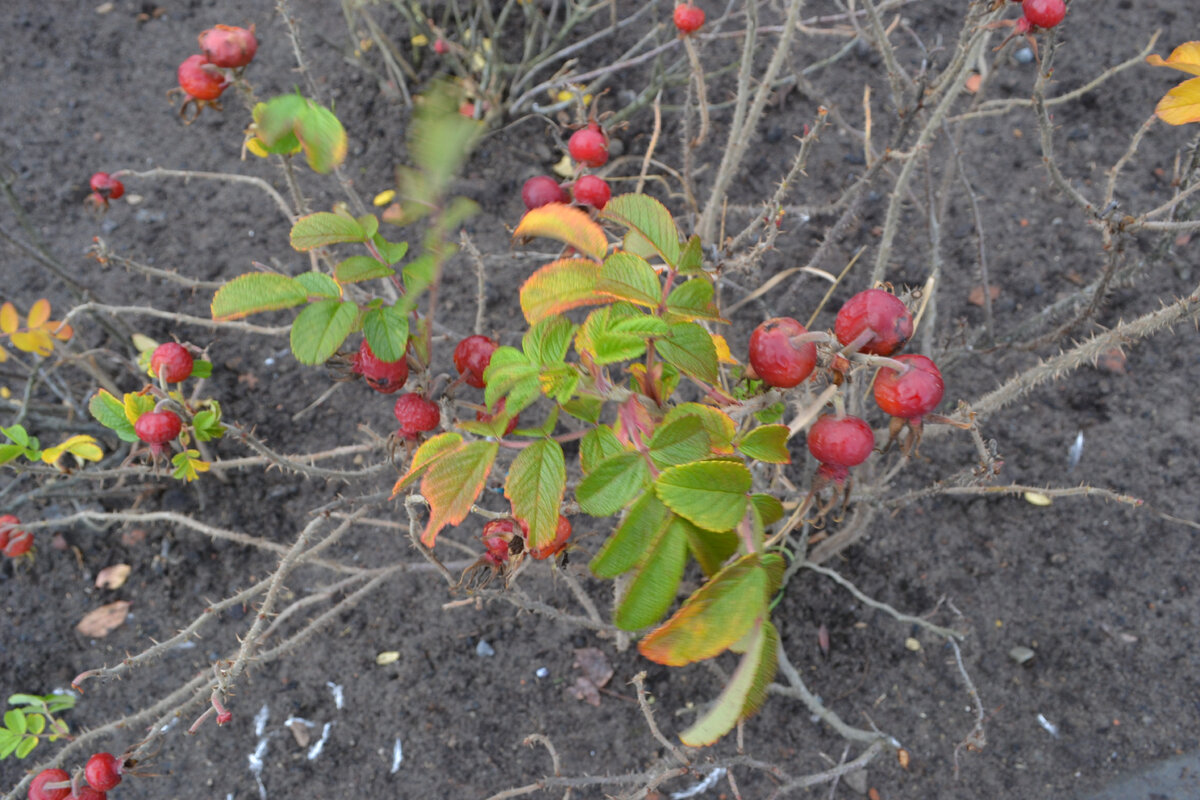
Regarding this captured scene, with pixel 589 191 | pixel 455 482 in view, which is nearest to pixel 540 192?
pixel 589 191

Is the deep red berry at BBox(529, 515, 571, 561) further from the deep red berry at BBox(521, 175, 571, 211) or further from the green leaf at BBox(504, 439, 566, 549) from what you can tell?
the deep red berry at BBox(521, 175, 571, 211)

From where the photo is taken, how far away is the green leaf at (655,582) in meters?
0.72

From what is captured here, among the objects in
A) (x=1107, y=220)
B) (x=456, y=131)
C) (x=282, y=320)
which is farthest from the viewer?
(x=282, y=320)

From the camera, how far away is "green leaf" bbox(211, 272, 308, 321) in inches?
33.8

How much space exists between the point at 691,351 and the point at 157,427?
0.77 m

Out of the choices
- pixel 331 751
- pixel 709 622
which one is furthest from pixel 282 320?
pixel 709 622

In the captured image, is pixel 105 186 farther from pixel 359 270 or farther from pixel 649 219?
pixel 649 219

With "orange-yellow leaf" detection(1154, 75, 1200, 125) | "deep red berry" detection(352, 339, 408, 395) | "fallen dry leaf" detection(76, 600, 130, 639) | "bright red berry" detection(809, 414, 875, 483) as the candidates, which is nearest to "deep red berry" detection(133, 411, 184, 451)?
"deep red berry" detection(352, 339, 408, 395)

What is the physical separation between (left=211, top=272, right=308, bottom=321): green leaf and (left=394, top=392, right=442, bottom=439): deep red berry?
0.69 feet

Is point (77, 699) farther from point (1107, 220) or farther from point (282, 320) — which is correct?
point (1107, 220)

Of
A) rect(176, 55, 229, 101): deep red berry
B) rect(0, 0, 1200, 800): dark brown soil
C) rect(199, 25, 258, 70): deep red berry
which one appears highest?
rect(199, 25, 258, 70): deep red berry

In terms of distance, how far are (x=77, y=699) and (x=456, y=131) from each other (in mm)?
1775

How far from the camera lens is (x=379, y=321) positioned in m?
0.86

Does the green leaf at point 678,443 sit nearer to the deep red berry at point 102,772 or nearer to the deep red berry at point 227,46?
the deep red berry at point 227,46
